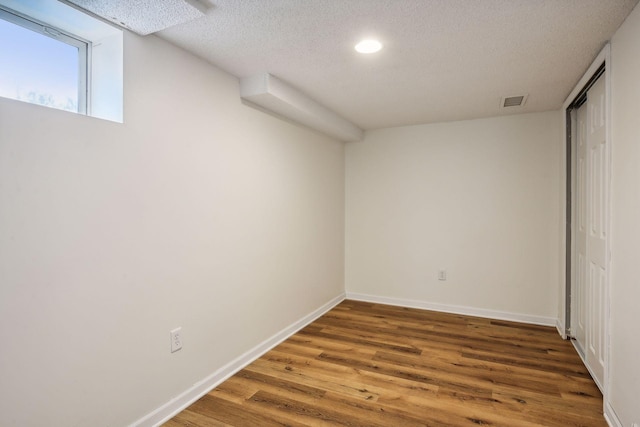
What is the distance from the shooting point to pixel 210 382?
234 cm

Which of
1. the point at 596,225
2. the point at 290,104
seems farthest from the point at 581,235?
the point at 290,104

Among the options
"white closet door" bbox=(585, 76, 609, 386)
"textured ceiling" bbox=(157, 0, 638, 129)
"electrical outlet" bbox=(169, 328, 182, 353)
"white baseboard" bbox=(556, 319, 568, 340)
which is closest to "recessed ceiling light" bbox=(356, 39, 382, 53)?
"textured ceiling" bbox=(157, 0, 638, 129)

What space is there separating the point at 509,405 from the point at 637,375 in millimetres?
739

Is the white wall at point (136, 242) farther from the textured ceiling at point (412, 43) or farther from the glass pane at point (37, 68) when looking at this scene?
the textured ceiling at point (412, 43)

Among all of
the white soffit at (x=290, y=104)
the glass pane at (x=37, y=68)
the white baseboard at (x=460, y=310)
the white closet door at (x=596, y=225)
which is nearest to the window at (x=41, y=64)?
the glass pane at (x=37, y=68)

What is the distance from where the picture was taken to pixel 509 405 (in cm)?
214

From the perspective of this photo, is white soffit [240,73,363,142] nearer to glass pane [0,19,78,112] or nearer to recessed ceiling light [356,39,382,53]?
recessed ceiling light [356,39,382,53]

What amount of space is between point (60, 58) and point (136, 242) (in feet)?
3.15

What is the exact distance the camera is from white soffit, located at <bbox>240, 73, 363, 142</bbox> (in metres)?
2.55

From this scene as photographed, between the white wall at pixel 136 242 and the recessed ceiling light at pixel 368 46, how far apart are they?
979 millimetres

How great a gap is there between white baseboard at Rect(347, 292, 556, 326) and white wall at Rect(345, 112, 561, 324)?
16mm

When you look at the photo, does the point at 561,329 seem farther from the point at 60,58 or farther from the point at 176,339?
the point at 60,58

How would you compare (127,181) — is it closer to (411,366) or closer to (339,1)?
(339,1)

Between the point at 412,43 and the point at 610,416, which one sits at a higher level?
the point at 412,43
